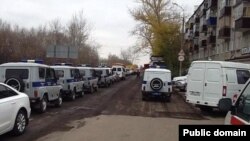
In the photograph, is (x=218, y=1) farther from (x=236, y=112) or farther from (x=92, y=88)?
(x=236, y=112)

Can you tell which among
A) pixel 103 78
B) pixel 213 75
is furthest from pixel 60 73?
pixel 103 78

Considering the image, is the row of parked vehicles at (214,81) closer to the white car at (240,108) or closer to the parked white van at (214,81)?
the parked white van at (214,81)

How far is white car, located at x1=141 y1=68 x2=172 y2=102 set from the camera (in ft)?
80.0

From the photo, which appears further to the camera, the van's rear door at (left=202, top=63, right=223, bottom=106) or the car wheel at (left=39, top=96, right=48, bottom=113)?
the van's rear door at (left=202, top=63, right=223, bottom=106)

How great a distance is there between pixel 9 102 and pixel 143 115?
7.43 metres

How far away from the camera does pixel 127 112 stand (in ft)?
58.1

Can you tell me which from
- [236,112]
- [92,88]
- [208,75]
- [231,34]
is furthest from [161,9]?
[236,112]

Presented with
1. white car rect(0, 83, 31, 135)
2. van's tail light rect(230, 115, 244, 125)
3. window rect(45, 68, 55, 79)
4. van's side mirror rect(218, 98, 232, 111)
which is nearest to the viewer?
van's tail light rect(230, 115, 244, 125)

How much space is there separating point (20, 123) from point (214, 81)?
9497mm

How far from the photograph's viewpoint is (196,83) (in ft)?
61.5

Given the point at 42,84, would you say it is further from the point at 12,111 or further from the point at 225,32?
the point at 225,32

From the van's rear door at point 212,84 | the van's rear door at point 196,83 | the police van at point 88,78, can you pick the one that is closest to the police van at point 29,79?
the van's rear door at point 196,83

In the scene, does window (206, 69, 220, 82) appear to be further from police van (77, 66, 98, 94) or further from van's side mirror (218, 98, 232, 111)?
van's side mirror (218, 98, 232, 111)

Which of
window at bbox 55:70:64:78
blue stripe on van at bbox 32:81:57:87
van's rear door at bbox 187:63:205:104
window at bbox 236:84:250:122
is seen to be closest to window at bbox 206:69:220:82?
van's rear door at bbox 187:63:205:104
